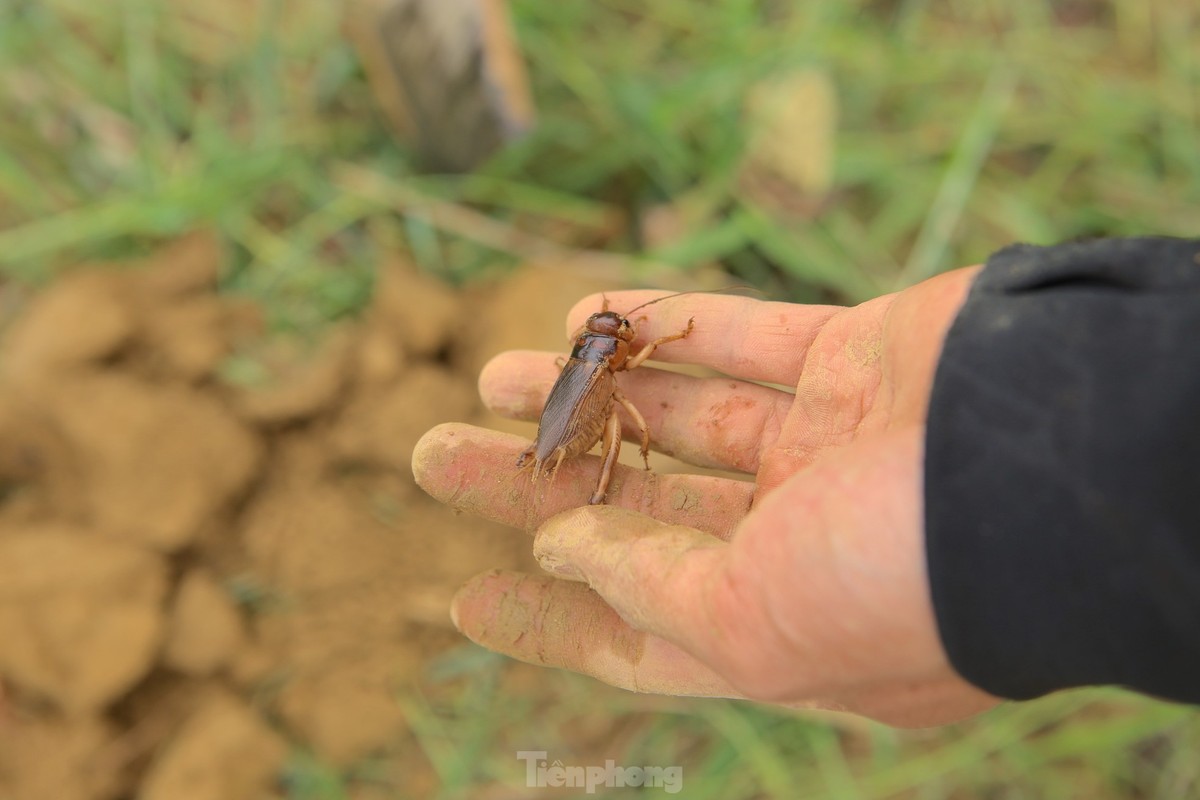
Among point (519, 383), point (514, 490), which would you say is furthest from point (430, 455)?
point (519, 383)

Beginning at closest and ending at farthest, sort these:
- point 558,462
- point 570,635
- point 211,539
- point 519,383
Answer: point 570,635 < point 558,462 < point 519,383 < point 211,539

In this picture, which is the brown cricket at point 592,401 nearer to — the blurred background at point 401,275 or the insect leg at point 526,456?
the insect leg at point 526,456

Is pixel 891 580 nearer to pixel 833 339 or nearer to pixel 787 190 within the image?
pixel 833 339

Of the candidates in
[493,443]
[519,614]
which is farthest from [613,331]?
[519,614]

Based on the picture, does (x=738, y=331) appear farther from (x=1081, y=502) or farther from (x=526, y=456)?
(x=1081, y=502)

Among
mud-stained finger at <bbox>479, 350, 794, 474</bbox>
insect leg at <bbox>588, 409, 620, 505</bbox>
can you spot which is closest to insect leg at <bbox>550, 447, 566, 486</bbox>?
insect leg at <bbox>588, 409, 620, 505</bbox>
